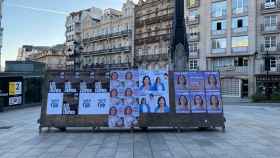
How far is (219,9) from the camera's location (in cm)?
4531

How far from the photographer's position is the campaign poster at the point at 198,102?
10469 mm

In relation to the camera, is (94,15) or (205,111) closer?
(205,111)

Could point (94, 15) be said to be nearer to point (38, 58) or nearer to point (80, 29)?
point (80, 29)

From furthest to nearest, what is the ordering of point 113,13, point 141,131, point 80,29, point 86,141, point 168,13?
point 80,29 < point 113,13 < point 168,13 < point 141,131 < point 86,141

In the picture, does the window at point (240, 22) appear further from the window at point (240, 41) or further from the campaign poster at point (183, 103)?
the campaign poster at point (183, 103)

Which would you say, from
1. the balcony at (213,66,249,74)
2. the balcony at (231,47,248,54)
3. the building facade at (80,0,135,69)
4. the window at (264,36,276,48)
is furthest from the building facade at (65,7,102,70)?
the window at (264,36,276,48)

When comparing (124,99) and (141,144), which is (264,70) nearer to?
(124,99)

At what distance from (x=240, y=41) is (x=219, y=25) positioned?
422 cm

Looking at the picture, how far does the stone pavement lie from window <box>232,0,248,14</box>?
35.8 m

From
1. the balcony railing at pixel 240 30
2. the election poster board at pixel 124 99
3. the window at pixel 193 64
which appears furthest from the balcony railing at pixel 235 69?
the election poster board at pixel 124 99

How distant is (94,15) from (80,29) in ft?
19.0

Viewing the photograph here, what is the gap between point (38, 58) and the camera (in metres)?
101

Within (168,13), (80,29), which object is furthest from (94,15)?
(168,13)

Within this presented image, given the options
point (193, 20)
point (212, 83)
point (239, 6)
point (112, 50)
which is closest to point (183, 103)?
point (212, 83)
